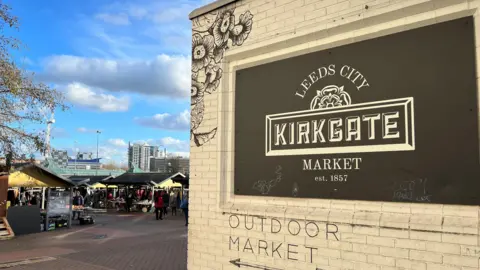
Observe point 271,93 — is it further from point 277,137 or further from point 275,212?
point 275,212

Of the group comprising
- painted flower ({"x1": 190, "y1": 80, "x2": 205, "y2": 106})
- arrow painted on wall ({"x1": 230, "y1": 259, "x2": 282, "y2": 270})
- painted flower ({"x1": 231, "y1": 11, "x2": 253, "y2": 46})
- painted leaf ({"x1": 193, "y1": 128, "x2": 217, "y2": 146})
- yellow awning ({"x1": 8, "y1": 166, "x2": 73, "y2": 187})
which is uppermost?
painted flower ({"x1": 231, "y1": 11, "x2": 253, "y2": 46})

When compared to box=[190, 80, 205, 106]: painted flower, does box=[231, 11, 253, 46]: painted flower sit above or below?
above

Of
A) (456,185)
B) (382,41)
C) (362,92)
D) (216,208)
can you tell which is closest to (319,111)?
(362,92)

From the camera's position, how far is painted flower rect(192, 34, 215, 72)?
6.38 meters

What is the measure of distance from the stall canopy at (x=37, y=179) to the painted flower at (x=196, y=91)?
12.0 m

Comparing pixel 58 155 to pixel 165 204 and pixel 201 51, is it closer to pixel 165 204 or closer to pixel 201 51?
pixel 165 204

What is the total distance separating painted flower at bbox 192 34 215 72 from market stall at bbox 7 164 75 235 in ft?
35.8

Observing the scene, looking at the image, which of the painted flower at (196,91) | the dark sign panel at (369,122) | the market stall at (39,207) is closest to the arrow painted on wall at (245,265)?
the dark sign panel at (369,122)

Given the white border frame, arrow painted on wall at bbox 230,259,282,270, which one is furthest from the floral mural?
arrow painted on wall at bbox 230,259,282,270

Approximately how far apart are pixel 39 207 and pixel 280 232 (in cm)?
1480

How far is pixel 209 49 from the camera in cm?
639

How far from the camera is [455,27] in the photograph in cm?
407

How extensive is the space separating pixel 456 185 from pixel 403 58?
4.56 ft

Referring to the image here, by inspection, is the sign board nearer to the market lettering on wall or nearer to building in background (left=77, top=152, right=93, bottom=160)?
the market lettering on wall
